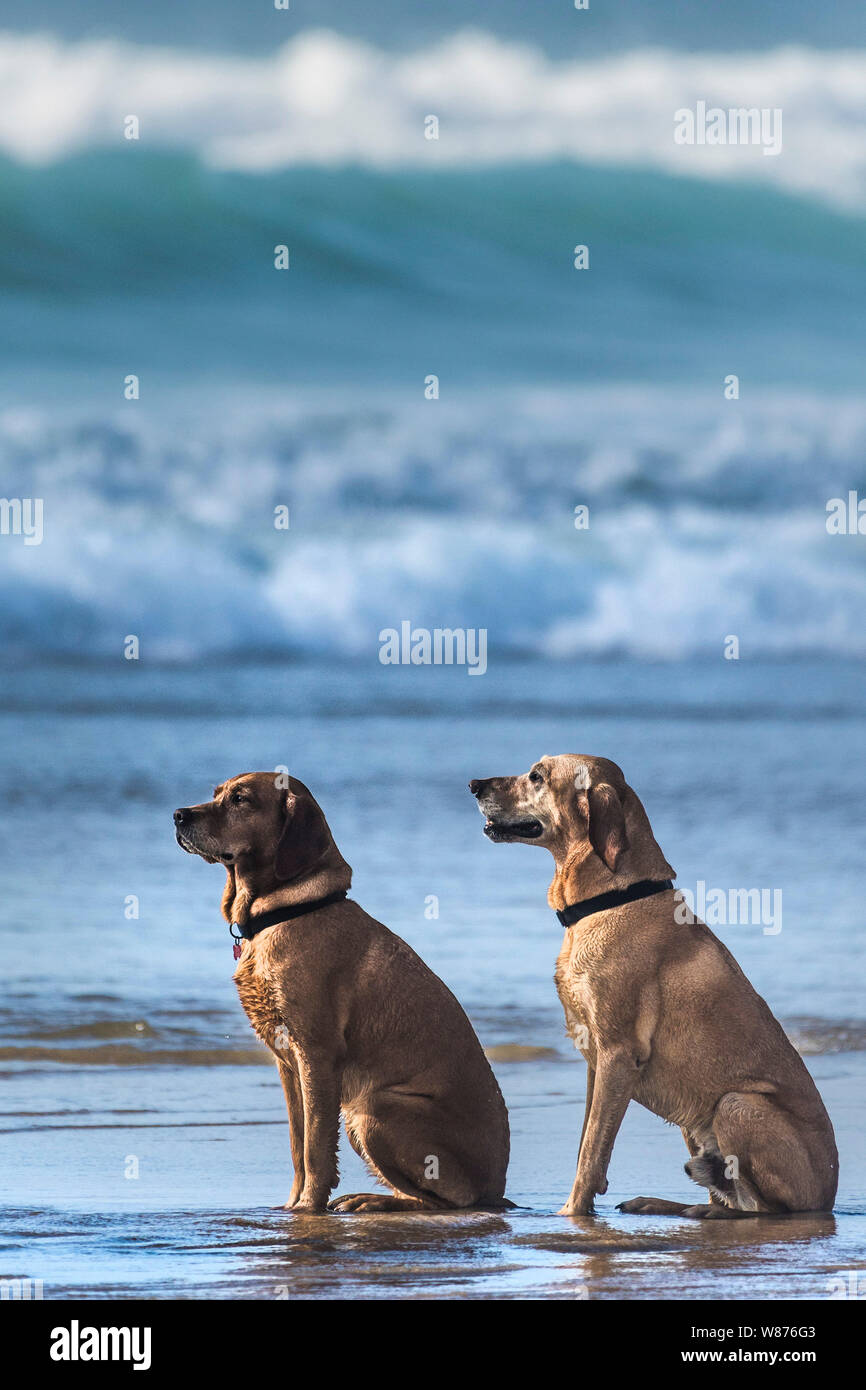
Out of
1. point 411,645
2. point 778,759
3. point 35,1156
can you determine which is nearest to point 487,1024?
point 35,1156

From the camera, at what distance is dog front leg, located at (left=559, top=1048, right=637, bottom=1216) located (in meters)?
7.11

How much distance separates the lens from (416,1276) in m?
5.81

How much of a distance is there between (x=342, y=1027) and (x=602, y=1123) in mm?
1079

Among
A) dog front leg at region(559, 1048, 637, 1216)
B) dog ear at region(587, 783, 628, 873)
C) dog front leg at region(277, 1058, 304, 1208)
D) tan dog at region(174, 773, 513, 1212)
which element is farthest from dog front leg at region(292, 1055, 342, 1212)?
dog ear at region(587, 783, 628, 873)

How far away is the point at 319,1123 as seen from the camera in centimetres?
714

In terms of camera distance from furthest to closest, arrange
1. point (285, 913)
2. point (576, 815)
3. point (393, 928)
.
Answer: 1. point (393, 928)
2. point (576, 815)
3. point (285, 913)

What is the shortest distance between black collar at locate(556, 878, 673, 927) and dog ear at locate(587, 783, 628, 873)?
102 mm

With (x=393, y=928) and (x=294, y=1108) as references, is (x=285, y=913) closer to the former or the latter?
(x=294, y=1108)

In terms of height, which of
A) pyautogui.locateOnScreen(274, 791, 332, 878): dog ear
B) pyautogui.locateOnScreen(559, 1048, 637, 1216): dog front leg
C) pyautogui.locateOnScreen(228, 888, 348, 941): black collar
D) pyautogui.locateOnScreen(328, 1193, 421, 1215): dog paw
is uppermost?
pyautogui.locateOnScreen(274, 791, 332, 878): dog ear

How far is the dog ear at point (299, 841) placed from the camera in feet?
24.4

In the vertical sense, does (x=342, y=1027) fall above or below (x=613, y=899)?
below

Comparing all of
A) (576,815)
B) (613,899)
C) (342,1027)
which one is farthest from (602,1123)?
(576,815)

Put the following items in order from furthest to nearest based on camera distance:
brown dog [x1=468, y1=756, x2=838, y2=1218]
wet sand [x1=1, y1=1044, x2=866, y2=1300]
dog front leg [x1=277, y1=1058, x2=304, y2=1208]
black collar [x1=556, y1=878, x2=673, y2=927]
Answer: black collar [x1=556, y1=878, x2=673, y2=927] < dog front leg [x1=277, y1=1058, x2=304, y2=1208] < brown dog [x1=468, y1=756, x2=838, y2=1218] < wet sand [x1=1, y1=1044, x2=866, y2=1300]

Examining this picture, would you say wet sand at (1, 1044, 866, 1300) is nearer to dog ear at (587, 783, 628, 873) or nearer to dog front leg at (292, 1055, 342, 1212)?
dog front leg at (292, 1055, 342, 1212)
